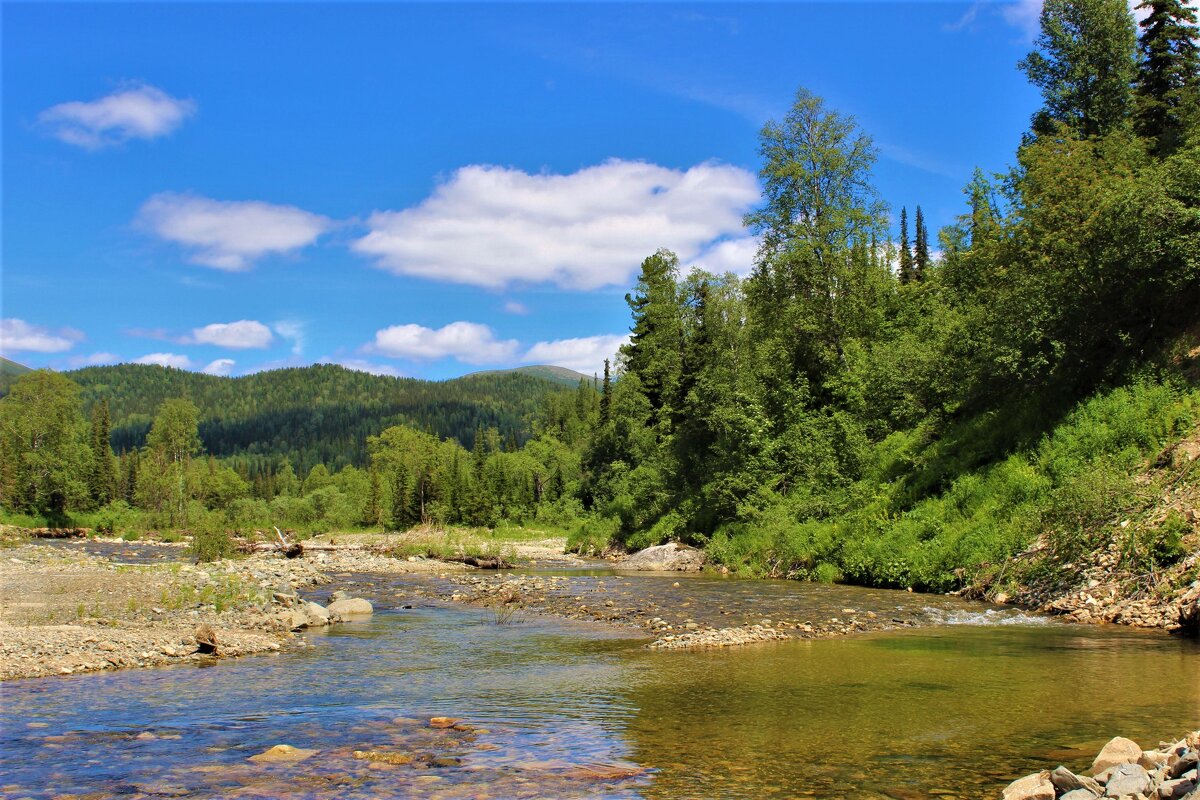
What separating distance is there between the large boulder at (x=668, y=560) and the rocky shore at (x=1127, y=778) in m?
30.7

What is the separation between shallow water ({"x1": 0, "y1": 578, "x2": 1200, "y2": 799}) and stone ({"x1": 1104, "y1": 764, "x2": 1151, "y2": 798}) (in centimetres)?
129

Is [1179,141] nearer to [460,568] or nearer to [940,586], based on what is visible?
[940,586]

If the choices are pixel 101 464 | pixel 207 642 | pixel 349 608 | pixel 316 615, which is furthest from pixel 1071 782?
pixel 101 464

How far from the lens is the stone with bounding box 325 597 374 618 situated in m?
21.9

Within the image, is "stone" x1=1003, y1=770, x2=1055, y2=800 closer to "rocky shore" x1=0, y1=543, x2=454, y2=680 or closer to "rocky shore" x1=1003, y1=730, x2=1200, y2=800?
"rocky shore" x1=1003, y1=730, x2=1200, y2=800

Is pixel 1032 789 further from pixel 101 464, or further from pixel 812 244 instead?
pixel 101 464

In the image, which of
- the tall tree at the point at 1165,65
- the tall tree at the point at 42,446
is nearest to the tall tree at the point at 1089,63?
the tall tree at the point at 1165,65

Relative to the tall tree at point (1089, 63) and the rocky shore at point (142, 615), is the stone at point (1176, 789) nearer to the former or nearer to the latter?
the rocky shore at point (142, 615)

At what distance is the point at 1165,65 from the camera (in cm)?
4178

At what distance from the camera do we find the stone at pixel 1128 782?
19.8 feet

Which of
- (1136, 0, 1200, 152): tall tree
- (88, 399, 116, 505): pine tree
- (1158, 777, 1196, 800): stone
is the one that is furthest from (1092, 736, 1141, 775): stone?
(88, 399, 116, 505): pine tree

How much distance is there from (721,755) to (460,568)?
32349mm

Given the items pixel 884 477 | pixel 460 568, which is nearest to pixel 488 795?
pixel 884 477

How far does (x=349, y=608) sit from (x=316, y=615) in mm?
1653
